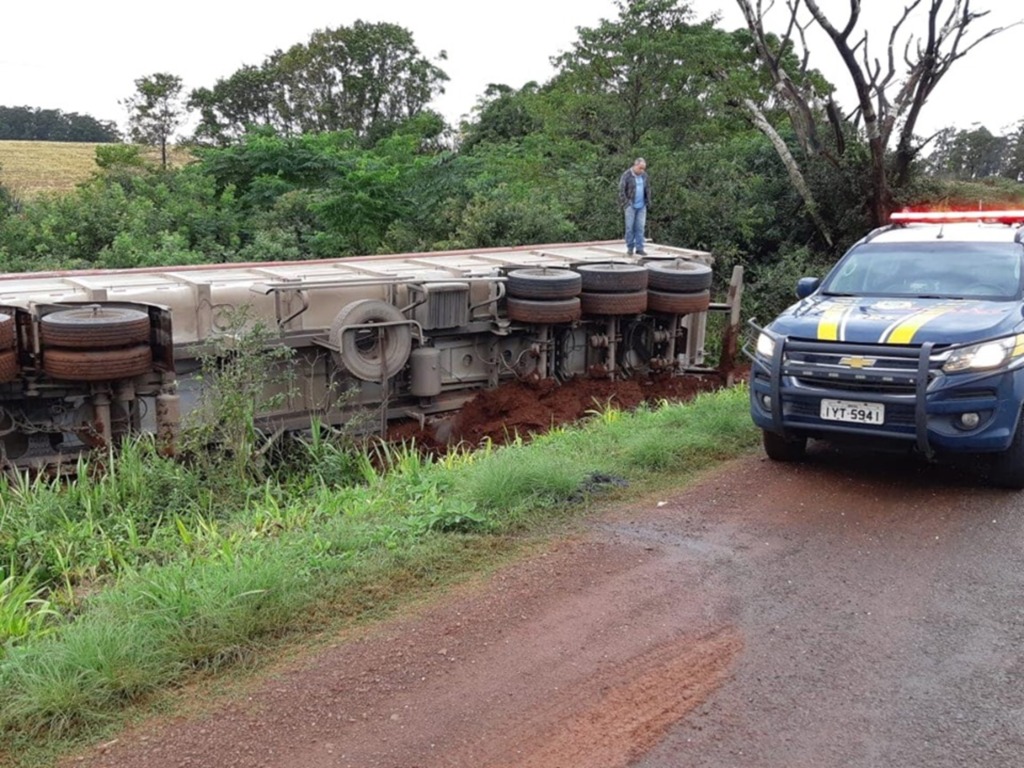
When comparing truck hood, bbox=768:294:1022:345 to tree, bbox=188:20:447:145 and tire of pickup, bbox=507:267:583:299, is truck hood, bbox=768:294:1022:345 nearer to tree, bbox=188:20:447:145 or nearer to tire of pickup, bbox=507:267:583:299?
tire of pickup, bbox=507:267:583:299

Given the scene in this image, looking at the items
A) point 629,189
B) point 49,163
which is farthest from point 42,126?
point 629,189

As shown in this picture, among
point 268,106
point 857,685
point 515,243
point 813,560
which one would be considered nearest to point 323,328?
point 813,560

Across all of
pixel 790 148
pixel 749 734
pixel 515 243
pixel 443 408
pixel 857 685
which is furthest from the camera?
pixel 790 148

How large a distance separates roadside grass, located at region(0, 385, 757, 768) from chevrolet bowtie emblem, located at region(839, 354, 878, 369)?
4.50 feet

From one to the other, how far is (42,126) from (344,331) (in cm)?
6775

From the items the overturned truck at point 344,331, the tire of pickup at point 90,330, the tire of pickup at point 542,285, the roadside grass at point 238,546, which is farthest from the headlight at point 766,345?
the tire of pickup at point 90,330

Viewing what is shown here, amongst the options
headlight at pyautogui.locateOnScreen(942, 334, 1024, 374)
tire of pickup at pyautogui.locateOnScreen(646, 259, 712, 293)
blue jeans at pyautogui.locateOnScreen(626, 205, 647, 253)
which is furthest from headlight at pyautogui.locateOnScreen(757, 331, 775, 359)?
blue jeans at pyautogui.locateOnScreen(626, 205, 647, 253)

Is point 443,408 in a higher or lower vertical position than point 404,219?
lower

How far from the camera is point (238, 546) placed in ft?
17.5

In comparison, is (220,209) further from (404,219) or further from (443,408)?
(443,408)

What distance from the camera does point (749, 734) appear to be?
3643 millimetres

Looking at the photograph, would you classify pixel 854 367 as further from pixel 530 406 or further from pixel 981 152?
pixel 981 152

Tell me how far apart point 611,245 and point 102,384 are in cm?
899

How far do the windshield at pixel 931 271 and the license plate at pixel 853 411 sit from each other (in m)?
1.47
